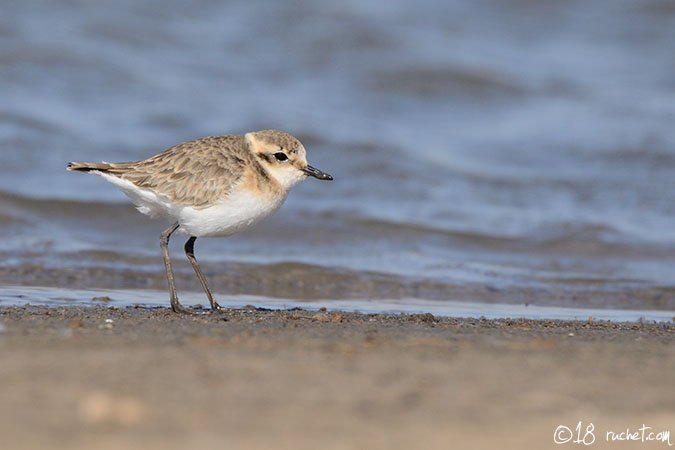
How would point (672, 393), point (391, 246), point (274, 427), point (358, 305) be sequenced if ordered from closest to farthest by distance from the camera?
point (274, 427) → point (672, 393) → point (358, 305) → point (391, 246)

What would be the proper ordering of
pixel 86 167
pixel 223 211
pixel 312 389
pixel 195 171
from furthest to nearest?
1. pixel 86 167
2. pixel 195 171
3. pixel 223 211
4. pixel 312 389

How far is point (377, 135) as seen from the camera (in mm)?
15516

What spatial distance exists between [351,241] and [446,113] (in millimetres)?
Answer: 6581

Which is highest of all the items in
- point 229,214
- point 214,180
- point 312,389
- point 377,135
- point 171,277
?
point 377,135

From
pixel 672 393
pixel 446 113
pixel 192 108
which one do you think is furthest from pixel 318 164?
pixel 672 393

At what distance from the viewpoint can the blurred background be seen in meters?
10.5

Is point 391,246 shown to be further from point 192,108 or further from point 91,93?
point 91,93

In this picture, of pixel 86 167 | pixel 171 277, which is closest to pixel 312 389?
pixel 171 277

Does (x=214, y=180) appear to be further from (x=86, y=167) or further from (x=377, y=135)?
(x=377, y=135)

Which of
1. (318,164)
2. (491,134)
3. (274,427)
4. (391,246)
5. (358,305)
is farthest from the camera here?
(491,134)

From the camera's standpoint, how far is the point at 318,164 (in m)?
14.5

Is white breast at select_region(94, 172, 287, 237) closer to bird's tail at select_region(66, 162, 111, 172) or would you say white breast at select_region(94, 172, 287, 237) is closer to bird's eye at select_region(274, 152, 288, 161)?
bird's tail at select_region(66, 162, 111, 172)

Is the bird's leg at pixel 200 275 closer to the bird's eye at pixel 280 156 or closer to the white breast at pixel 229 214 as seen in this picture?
the white breast at pixel 229 214

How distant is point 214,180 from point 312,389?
333 centimetres
